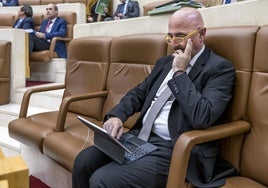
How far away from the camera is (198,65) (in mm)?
1567

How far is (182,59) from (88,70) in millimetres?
1187

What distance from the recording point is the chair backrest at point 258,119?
4.58ft

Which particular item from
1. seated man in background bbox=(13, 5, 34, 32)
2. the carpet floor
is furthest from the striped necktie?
seated man in background bbox=(13, 5, 34, 32)

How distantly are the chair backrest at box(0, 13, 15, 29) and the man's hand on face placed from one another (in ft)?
15.9

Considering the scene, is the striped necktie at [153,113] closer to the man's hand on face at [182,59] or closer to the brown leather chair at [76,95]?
the man's hand on face at [182,59]

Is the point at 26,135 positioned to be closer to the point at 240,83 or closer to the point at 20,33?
the point at 240,83

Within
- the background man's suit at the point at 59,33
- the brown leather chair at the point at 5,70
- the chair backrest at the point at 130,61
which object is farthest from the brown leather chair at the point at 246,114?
the background man's suit at the point at 59,33

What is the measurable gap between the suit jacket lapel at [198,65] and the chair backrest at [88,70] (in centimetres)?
96

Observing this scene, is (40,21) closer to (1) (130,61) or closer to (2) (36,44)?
(2) (36,44)

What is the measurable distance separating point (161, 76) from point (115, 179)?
643 mm

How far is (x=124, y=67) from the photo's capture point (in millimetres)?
2273

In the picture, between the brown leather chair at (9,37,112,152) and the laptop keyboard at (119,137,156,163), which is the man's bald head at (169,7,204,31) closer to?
the laptop keyboard at (119,137,156,163)

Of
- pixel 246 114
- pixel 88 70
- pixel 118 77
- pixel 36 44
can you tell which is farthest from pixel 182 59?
pixel 36 44

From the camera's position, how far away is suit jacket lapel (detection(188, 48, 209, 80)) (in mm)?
1550
